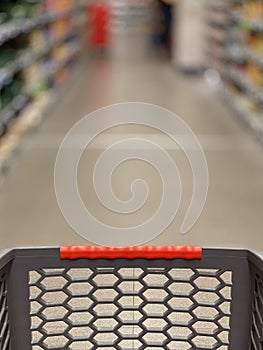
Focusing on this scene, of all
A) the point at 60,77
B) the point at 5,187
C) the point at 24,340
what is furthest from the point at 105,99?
the point at 24,340

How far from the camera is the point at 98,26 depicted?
13.9 m

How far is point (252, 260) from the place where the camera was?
153 centimetres

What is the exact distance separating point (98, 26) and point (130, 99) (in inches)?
234

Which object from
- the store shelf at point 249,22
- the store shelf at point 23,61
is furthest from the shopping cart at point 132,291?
the store shelf at point 249,22

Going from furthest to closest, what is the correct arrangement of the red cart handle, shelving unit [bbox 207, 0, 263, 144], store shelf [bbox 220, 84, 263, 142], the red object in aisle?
the red object in aisle → shelving unit [bbox 207, 0, 263, 144] → store shelf [bbox 220, 84, 263, 142] → the red cart handle

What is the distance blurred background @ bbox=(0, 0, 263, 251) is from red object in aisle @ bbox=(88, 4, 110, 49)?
0.40m

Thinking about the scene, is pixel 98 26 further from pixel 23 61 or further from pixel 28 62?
pixel 23 61

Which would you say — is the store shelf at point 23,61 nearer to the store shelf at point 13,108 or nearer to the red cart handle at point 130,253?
the store shelf at point 13,108

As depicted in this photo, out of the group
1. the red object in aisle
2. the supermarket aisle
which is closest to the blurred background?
the supermarket aisle

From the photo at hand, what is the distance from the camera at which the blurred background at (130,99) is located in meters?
4.30

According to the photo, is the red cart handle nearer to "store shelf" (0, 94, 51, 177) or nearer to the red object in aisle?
"store shelf" (0, 94, 51, 177)

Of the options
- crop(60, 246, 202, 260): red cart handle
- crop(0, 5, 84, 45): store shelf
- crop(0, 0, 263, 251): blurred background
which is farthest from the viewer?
crop(0, 5, 84, 45): store shelf

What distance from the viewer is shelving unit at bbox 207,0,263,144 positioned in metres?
6.78

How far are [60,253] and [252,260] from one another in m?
0.50
